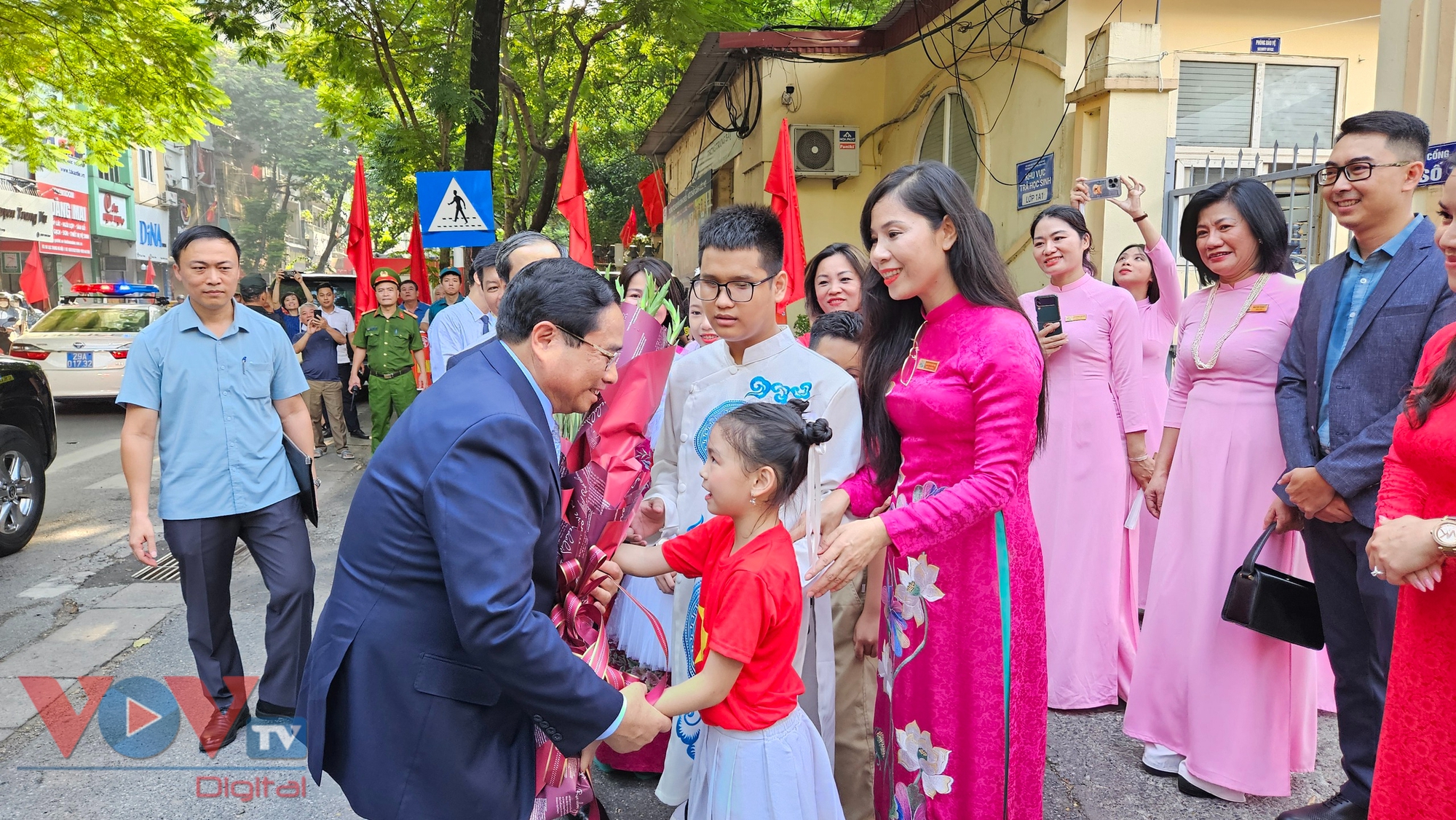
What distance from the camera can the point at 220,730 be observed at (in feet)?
11.5

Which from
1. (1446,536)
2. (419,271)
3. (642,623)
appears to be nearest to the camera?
(1446,536)

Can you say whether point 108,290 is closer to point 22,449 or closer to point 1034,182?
point 22,449

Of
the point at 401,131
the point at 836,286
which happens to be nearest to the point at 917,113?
the point at 401,131

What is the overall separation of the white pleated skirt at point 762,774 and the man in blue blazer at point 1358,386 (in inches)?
64.3

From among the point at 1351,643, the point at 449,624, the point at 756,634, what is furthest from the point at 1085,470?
the point at 449,624

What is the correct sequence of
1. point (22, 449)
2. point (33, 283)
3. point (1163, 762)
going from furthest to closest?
point (33, 283) → point (22, 449) → point (1163, 762)

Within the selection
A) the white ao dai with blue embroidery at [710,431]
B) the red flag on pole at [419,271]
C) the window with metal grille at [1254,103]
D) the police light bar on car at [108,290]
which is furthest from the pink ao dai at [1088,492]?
the police light bar on car at [108,290]

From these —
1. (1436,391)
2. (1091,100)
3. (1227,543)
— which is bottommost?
(1227,543)

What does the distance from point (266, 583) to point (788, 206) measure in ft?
15.2

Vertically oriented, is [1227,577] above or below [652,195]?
below

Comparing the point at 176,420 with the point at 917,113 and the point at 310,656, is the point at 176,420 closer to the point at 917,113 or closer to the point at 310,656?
the point at 310,656

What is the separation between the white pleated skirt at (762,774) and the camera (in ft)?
6.87

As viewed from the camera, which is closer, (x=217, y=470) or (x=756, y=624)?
(x=756, y=624)

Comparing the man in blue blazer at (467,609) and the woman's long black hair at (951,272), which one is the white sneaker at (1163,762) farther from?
the man in blue blazer at (467,609)
